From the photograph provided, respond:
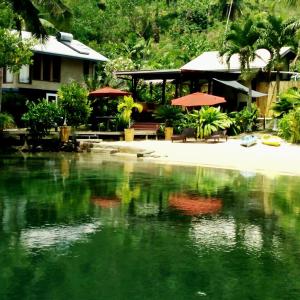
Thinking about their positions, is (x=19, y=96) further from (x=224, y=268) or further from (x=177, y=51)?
(x=224, y=268)

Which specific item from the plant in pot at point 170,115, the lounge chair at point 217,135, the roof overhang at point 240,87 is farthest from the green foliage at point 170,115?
the roof overhang at point 240,87

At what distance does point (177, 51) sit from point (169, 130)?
896 inches

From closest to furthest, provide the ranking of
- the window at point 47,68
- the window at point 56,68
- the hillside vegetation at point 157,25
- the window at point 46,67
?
the window at point 46,67, the window at point 47,68, the window at point 56,68, the hillside vegetation at point 157,25

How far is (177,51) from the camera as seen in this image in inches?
2115

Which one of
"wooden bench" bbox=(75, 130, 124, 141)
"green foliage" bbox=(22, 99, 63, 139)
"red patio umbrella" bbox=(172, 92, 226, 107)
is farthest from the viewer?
"wooden bench" bbox=(75, 130, 124, 141)

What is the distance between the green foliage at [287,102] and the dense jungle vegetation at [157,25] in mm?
16548

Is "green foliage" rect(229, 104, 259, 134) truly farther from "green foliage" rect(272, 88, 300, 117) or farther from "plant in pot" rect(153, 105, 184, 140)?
"plant in pot" rect(153, 105, 184, 140)

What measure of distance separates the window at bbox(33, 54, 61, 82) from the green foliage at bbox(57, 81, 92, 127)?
788 cm

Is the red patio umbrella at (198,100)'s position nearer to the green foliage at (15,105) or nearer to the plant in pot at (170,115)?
the plant in pot at (170,115)

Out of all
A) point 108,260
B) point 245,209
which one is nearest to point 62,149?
point 245,209

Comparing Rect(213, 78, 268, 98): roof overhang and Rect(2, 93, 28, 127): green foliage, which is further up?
Rect(213, 78, 268, 98): roof overhang

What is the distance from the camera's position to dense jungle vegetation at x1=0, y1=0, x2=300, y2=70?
52.9 meters

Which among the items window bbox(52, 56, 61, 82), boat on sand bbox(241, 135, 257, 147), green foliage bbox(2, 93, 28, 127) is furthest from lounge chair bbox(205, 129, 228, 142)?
window bbox(52, 56, 61, 82)

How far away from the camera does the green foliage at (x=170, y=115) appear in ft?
109
